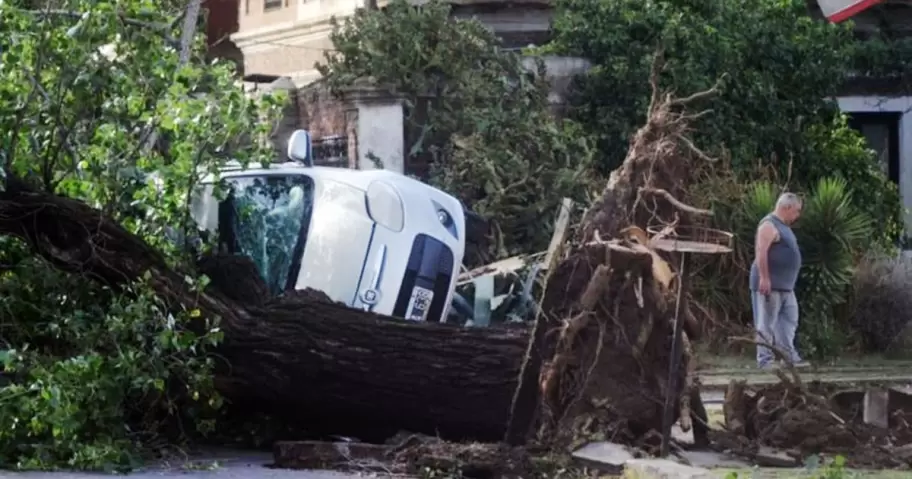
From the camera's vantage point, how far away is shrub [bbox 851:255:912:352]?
17.9 meters

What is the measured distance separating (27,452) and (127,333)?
960 mm

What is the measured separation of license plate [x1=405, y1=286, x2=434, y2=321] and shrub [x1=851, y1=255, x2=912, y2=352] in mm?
7581

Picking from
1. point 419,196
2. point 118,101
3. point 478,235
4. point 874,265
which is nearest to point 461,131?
point 478,235

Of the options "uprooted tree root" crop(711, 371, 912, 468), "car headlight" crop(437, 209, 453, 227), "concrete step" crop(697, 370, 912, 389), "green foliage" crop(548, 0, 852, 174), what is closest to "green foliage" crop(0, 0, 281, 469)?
"car headlight" crop(437, 209, 453, 227)

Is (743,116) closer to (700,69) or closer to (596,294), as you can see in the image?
(700,69)

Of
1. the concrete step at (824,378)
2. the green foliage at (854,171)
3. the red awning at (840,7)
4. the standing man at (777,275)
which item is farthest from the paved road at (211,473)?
the green foliage at (854,171)

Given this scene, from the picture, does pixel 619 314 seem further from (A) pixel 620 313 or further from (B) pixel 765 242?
(B) pixel 765 242

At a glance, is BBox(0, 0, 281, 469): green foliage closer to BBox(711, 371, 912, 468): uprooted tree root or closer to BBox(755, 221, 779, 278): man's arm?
BBox(711, 371, 912, 468): uprooted tree root

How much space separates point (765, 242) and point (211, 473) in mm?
6905

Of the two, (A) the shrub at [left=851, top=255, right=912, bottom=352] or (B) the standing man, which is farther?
(A) the shrub at [left=851, top=255, right=912, bottom=352]

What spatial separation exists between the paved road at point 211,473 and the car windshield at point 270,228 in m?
1.95

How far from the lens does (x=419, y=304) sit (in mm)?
11766

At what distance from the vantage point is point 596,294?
Answer: 9.34 meters

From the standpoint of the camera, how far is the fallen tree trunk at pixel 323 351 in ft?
32.5
